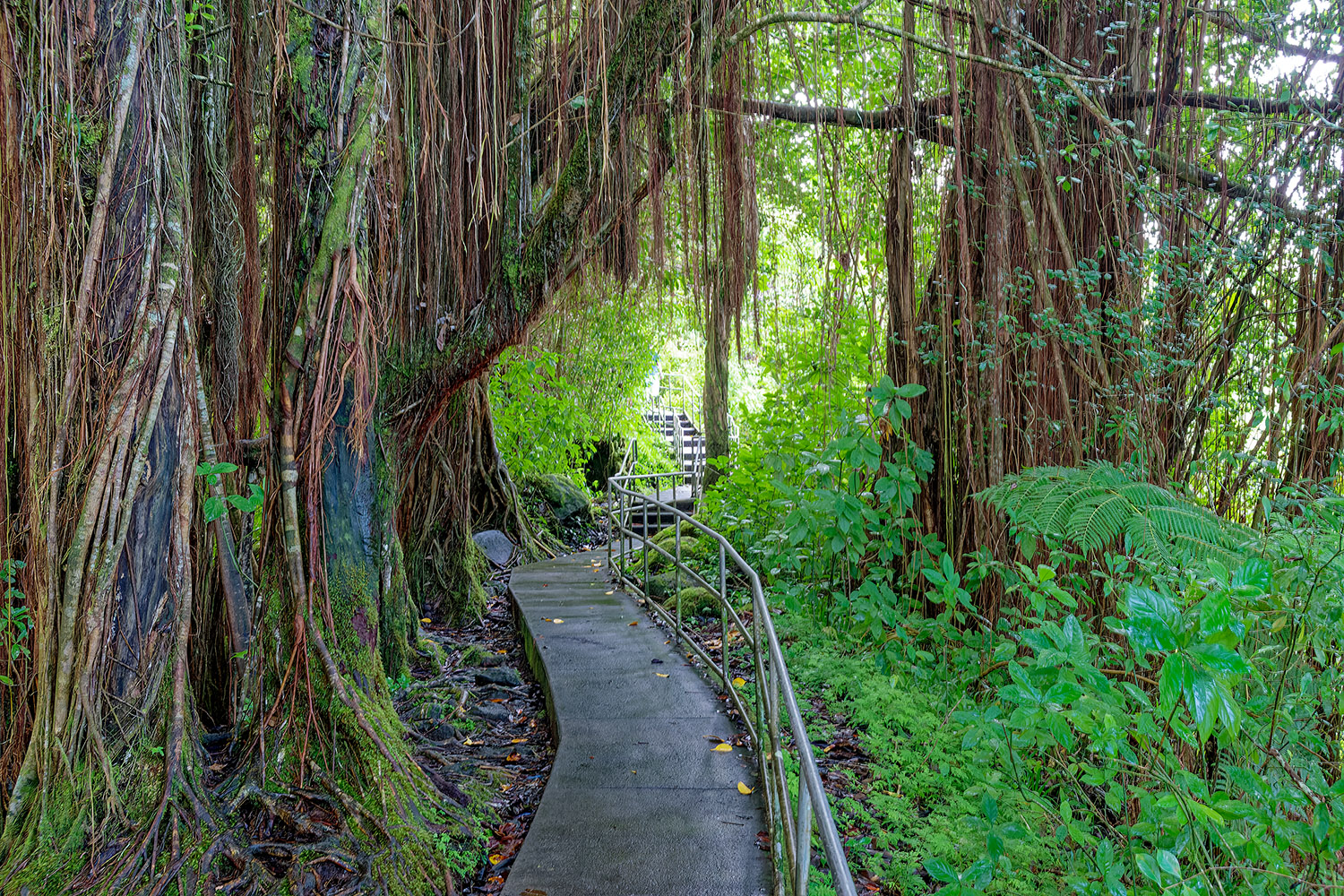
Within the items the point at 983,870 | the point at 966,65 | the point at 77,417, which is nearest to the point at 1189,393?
the point at 966,65

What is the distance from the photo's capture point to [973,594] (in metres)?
4.55

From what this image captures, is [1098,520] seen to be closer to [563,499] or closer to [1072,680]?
[1072,680]

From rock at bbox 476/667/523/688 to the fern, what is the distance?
291 centimetres

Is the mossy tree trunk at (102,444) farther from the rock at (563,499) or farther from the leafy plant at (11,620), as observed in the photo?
the rock at (563,499)

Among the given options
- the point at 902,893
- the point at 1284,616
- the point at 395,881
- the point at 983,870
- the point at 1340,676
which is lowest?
the point at 902,893

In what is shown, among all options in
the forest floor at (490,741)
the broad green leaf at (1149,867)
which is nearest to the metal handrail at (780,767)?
the broad green leaf at (1149,867)

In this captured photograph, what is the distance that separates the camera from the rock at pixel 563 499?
1023 cm

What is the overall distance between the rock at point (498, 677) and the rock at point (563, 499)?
16.4ft

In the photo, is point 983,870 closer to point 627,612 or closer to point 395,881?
point 395,881

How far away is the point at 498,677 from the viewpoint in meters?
5.01

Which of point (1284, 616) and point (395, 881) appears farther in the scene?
point (395, 881)

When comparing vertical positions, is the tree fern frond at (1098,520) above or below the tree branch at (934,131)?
below

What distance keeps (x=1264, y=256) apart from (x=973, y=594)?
201cm

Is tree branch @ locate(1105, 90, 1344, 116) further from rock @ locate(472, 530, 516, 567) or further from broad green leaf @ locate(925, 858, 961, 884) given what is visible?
rock @ locate(472, 530, 516, 567)
